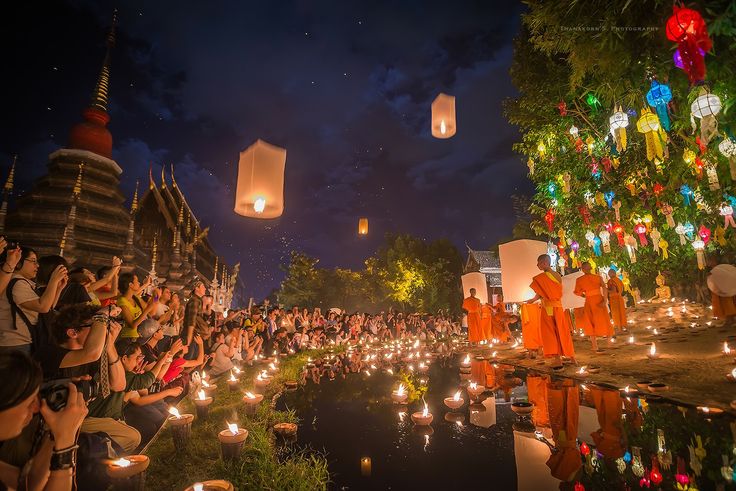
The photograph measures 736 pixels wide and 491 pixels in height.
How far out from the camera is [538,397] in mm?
5422

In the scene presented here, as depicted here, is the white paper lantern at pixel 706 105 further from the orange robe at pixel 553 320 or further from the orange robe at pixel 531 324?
the orange robe at pixel 531 324

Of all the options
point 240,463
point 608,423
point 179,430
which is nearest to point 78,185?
point 179,430

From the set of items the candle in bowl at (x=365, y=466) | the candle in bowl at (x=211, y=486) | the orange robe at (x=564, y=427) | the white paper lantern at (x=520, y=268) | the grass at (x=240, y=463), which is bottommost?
the candle in bowl at (x=365, y=466)

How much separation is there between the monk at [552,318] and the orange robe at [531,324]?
3.16 feet

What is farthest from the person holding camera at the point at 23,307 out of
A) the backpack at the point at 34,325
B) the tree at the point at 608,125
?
the tree at the point at 608,125

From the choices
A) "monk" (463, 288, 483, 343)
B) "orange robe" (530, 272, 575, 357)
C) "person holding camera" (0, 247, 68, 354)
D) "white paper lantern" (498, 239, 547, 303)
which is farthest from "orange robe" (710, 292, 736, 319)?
"person holding camera" (0, 247, 68, 354)

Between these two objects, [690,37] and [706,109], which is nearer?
[690,37]

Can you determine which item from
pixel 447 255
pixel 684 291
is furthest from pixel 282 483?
pixel 447 255

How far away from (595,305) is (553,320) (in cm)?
220

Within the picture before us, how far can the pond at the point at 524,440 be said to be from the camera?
2922 millimetres

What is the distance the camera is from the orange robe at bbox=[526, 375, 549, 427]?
14.3ft

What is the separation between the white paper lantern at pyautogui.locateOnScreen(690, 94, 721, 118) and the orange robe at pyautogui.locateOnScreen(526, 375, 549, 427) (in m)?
4.80

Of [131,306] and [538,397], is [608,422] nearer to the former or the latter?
[538,397]

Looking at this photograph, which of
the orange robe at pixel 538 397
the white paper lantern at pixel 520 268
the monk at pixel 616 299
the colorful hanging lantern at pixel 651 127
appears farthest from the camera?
the monk at pixel 616 299
